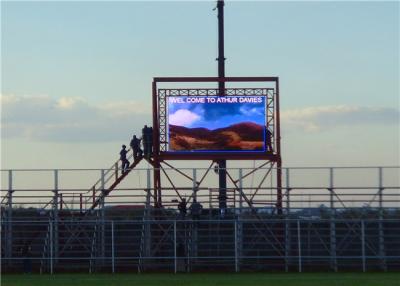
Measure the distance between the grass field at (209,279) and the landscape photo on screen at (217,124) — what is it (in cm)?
782

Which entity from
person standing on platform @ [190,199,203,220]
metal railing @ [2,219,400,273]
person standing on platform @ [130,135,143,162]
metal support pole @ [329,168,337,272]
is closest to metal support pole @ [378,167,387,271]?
metal railing @ [2,219,400,273]

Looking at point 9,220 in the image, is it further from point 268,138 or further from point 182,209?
point 268,138

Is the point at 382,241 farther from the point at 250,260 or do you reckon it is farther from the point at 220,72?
the point at 220,72

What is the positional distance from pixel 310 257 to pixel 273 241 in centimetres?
354

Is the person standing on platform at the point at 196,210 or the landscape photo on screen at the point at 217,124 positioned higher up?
the landscape photo on screen at the point at 217,124

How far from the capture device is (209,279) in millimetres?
33656

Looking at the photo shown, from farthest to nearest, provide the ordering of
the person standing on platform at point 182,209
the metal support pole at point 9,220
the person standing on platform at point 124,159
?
the person standing on platform at point 124,159 < the person standing on platform at point 182,209 < the metal support pole at point 9,220

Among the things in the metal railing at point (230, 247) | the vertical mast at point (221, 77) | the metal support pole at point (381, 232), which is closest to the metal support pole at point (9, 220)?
the metal railing at point (230, 247)

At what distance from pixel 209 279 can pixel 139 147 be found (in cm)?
1162

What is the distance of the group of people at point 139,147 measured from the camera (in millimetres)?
43469

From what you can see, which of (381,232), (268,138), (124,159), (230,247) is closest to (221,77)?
(268,138)

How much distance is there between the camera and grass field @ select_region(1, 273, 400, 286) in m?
31.0

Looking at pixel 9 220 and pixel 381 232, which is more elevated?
pixel 9 220

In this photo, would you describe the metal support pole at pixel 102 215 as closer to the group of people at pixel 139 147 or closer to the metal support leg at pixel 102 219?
the metal support leg at pixel 102 219
